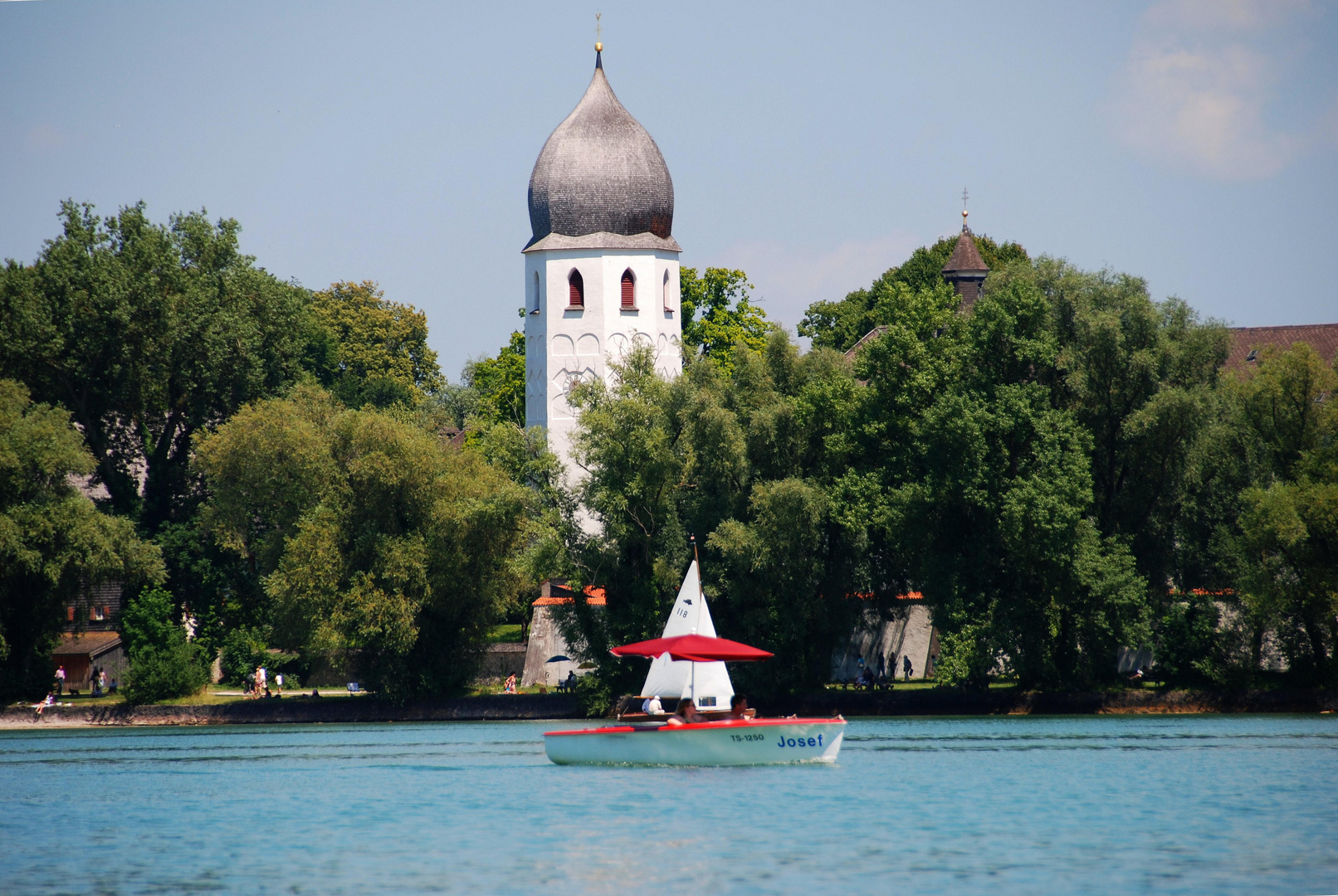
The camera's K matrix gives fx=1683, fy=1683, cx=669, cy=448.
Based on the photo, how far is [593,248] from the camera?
66.7m

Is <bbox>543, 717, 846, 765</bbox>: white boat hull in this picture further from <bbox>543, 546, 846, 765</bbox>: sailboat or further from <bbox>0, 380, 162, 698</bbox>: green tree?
<bbox>0, 380, 162, 698</bbox>: green tree

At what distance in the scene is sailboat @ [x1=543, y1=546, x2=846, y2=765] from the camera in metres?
34.7

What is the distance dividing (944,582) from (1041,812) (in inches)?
869

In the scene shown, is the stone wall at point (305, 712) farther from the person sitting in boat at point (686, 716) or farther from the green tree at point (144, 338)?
the person sitting in boat at point (686, 716)

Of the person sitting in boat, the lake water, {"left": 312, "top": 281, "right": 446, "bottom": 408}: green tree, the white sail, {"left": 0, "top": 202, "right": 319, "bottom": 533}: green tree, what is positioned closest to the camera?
the lake water

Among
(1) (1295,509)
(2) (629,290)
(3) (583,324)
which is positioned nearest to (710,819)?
(1) (1295,509)

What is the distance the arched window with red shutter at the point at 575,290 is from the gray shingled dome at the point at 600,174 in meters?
1.66

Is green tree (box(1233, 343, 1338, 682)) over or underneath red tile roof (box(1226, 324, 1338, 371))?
underneath

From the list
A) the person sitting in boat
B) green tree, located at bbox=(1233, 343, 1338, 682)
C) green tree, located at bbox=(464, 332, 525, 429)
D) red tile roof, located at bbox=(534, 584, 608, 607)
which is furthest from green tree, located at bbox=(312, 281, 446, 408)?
the person sitting in boat

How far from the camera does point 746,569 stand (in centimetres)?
5153

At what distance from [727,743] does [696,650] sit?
2681 mm

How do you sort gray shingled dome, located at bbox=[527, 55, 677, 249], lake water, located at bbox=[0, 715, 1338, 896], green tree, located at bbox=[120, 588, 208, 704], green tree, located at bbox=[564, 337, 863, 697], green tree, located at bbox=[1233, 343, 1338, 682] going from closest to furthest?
1. lake water, located at bbox=[0, 715, 1338, 896]
2. green tree, located at bbox=[1233, 343, 1338, 682]
3. green tree, located at bbox=[564, 337, 863, 697]
4. green tree, located at bbox=[120, 588, 208, 704]
5. gray shingled dome, located at bbox=[527, 55, 677, 249]

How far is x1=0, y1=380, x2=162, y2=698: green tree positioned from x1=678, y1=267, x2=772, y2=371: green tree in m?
30.4

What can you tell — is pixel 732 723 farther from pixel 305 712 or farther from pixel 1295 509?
pixel 305 712
